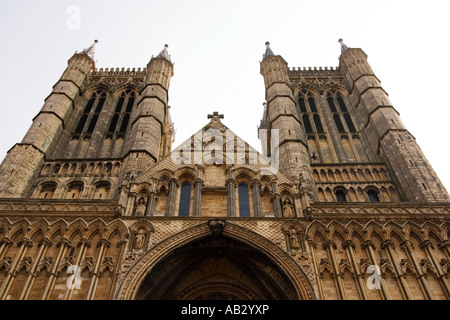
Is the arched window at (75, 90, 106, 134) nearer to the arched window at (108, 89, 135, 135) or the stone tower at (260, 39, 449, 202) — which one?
the arched window at (108, 89, 135, 135)

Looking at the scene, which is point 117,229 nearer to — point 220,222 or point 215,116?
point 220,222

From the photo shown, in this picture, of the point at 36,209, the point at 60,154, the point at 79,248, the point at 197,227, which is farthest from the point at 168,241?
the point at 60,154

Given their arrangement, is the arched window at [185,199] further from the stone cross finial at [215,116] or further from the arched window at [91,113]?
the arched window at [91,113]

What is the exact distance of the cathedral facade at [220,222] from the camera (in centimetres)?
1078

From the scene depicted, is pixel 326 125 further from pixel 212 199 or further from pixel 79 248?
pixel 79 248

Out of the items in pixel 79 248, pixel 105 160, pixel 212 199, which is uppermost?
pixel 105 160

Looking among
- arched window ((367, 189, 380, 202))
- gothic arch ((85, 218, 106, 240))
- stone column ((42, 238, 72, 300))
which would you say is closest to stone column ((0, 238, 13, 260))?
stone column ((42, 238, 72, 300))

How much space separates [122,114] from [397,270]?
1837cm

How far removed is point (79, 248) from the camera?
449 inches

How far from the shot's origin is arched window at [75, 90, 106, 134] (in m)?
23.0

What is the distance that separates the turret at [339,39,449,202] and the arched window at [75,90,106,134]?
15.6 meters
